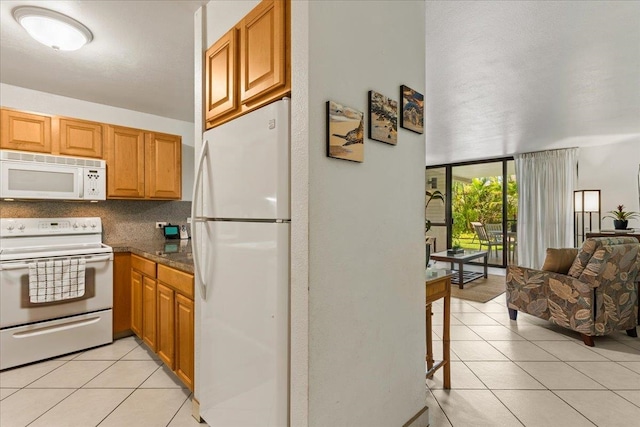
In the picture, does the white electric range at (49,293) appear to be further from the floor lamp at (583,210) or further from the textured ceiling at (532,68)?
the floor lamp at (583,210)

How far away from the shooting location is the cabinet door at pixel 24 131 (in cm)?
268

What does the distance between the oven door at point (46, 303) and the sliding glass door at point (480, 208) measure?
6.52 meters

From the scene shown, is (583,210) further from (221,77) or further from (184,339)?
(184,339)

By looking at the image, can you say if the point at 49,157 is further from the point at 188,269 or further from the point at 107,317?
the point at 188,269

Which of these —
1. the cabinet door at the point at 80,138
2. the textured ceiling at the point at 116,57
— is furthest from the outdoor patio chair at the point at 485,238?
the cabinet door at the point at 80,138

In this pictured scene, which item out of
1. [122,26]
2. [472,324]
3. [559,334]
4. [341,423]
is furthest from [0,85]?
[559,334]

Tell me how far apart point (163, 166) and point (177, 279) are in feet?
6.45

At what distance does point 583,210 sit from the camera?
17.1 feet

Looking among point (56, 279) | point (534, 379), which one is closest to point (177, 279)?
point (56, 279)

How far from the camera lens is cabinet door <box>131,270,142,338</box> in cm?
276

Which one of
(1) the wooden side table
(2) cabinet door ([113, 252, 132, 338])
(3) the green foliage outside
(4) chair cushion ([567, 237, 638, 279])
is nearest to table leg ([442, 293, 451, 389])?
(1) the wooden side table

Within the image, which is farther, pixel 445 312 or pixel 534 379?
pixel 534 379

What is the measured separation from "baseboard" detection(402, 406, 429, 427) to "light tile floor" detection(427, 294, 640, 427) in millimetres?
84

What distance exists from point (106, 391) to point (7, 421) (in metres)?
0.48
